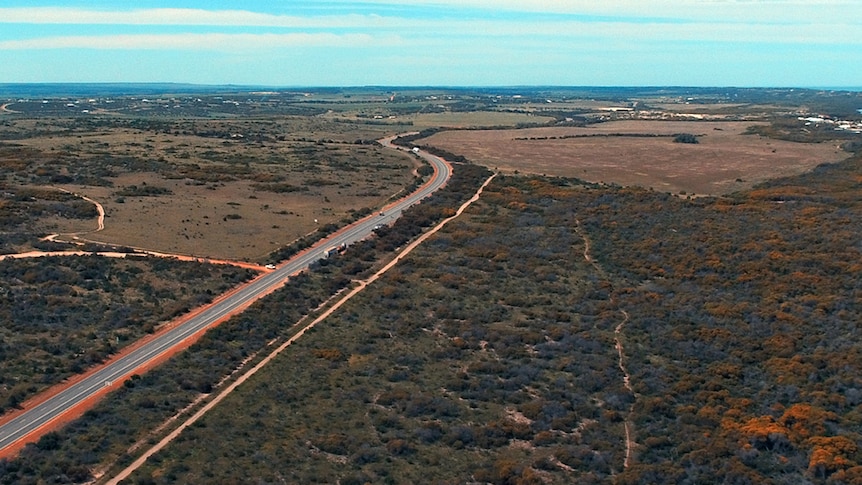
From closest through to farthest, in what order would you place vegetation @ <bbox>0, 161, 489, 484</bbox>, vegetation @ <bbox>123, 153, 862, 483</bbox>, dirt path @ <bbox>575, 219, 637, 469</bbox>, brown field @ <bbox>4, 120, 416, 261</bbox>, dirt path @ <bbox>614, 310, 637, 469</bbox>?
vegetation @ <bbox>0, 161, 489, 484</bbox> < vegetation @ <bbox>123, 153, 862, 483</bbox> < dirt path @ <bbox>614, 310, 637, 469</bbox> < dirt path @ <bbox>575, 219, 637, 469</bbox> < brown field @ <bbox>4, 120, 416, 261</bbox>

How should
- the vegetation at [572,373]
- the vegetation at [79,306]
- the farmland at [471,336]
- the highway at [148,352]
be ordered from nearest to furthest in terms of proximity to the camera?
the vegetation at [572,373]
the farmland at [471,336]
the highway at [148,352]
the vegetation at [79,306]

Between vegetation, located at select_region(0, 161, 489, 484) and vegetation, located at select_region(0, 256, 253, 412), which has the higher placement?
vegetation, located at select_region(0, 256, 253, 412)

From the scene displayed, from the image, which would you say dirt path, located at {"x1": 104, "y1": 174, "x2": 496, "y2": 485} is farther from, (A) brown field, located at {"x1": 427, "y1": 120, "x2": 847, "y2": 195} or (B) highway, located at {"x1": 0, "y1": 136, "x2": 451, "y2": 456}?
(A) brown field, located at {"x1": 427, "y1": 120, "x2": 847, "y2": 195}

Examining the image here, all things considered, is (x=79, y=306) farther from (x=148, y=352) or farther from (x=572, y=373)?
(x=572, y=373)

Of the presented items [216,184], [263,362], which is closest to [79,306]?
[263,362]

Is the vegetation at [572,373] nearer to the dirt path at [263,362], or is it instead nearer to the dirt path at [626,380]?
the dirt path at [626,380]

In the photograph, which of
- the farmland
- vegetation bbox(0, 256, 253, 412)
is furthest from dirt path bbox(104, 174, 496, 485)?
vegetation bbox(0, 256, 253, 412)

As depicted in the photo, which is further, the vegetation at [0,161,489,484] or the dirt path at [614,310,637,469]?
the dirt path at [614,310,637,469]

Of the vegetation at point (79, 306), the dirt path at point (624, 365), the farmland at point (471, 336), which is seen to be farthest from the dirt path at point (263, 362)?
the dirt path at point (624, 365)
